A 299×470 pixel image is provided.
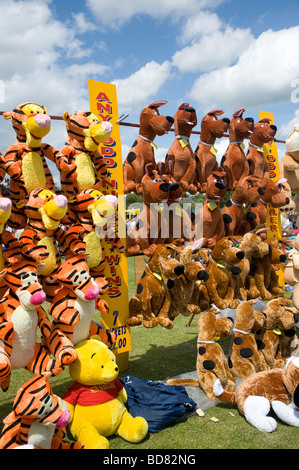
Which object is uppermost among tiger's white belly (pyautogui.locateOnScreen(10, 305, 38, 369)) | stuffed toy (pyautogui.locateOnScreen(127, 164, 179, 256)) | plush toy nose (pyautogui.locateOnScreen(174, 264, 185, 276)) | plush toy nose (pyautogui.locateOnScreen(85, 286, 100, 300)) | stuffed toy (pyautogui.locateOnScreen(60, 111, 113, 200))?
stuffed toy (pyautogui.locateOnScreen(60, 111, 113, 200))

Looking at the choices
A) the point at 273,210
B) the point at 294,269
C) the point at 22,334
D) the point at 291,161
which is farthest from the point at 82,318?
the point at 291,161

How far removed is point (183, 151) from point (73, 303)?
201 cm

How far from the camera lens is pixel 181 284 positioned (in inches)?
147

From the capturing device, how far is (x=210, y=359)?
3.63m

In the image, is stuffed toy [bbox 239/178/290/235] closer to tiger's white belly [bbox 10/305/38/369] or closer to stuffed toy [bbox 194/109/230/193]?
stuffed toy [bbox 194/109/230/193]

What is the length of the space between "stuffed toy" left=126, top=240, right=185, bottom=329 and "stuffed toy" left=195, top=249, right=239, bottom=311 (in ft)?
1.32

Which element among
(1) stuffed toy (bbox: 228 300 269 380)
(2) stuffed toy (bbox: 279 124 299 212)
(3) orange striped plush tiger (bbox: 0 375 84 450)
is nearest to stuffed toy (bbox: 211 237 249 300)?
(1) stuffed toy (bbox: 228 300 269 380)

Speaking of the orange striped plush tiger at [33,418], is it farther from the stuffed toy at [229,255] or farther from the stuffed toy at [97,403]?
the stuffed toy at [229,255]

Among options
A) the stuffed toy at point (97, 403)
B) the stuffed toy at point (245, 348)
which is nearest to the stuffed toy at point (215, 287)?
the stuffed toy at point (245, 348)

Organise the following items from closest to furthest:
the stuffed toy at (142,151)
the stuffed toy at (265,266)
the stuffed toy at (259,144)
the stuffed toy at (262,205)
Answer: the stuffed toy at (142,151) < the stuffed toy at (265,266) < the stuffed toy at (262,205) < the stuffed toy at (259,144)

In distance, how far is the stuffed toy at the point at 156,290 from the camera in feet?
11.9

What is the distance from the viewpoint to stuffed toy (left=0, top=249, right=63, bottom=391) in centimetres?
249

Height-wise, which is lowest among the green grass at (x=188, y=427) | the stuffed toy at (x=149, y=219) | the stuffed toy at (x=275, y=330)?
the green grass at (x=188, y=427)

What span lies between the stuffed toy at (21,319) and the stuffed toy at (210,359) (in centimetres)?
158
